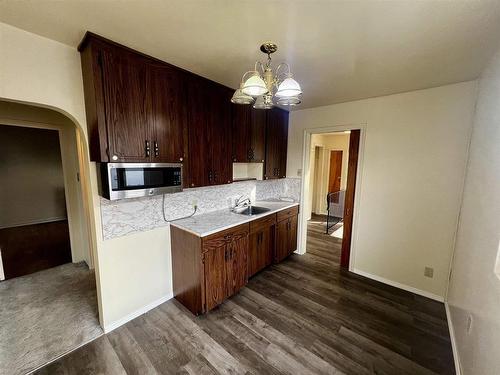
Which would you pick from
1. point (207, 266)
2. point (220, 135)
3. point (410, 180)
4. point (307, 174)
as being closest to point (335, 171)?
point (307, 174)

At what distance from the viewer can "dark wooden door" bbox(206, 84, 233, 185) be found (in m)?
2.25

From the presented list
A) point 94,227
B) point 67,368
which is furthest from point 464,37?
point 67,368

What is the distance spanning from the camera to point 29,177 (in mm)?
4922

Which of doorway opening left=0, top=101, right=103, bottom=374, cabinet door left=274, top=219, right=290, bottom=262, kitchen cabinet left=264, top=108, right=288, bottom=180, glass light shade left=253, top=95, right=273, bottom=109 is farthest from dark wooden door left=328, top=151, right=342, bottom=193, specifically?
doorway opening left=0, top=101, right=103, bottom=374

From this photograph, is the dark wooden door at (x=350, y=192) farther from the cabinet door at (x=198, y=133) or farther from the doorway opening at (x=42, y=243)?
the doorway opening at (x=42, y=243)

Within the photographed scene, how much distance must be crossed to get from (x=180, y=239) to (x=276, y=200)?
190 cm

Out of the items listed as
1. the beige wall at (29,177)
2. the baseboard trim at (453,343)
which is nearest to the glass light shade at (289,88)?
the baseboard trim at (453,343)

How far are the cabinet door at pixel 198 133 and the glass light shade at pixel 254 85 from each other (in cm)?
93

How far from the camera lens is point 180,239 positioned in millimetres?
2189

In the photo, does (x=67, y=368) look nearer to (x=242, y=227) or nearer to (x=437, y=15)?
(x=242, y=227)

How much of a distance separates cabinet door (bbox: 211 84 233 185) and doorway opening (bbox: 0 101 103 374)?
127cm

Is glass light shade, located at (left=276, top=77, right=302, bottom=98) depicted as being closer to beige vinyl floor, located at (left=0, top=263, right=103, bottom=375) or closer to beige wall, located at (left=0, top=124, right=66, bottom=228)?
beige vinyl floor, located at (left=0, top=263, right=103, bottom=375)

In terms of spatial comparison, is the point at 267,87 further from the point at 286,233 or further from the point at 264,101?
the point at 286,233

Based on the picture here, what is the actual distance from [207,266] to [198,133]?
138cm
